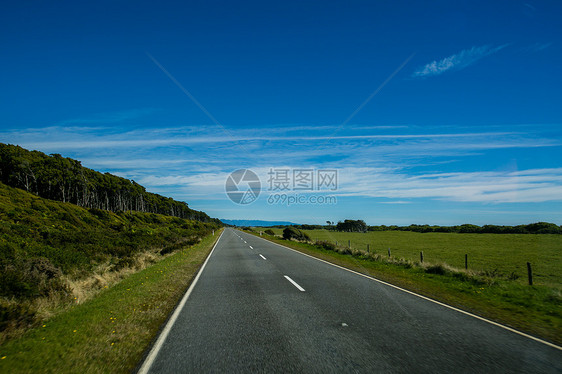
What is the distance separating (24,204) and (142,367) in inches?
1436

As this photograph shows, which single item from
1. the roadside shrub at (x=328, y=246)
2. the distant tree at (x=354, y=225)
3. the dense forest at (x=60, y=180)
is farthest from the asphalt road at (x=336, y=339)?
the distant tree at (x=354, y=225)

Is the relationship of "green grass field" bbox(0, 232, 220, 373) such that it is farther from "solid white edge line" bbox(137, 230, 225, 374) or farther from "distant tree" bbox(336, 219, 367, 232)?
"distant tree" bbox(336, 219, 367, 232)

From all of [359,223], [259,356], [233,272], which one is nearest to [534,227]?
[359,223]

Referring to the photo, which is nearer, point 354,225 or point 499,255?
point 499,255

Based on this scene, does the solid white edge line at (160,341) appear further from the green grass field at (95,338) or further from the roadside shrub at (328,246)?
the roadside shrub at (328,246)

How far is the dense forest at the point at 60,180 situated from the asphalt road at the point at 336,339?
67.4m

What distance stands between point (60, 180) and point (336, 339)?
76378mm

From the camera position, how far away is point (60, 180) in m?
63.0

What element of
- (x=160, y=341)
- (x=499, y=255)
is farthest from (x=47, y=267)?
(x=499, y=255)

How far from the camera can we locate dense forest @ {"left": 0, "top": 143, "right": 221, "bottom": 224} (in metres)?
55.1

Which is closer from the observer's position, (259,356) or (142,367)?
(142,367)

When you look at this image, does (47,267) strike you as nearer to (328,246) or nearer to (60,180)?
(328,246)

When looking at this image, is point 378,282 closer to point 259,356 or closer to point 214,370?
point 259,356

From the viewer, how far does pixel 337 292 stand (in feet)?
28.0
